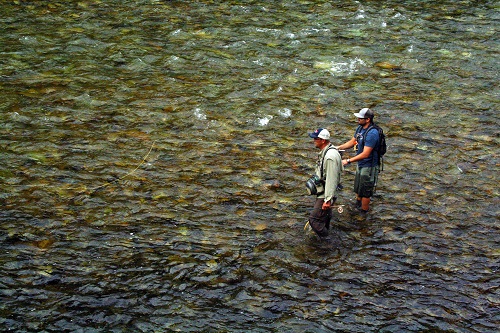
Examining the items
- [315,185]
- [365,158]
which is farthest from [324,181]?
[365,158]

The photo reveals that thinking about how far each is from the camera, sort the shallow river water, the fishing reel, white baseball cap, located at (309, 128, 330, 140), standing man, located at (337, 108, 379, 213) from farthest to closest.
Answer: standing man, located at (337, 108, 379, 213)
the fishing reel
white baseball cap, located at (309, 128, 330, 140)
the shallow river water

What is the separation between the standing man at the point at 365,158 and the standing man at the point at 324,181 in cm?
85

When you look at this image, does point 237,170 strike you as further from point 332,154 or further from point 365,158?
point 332,154

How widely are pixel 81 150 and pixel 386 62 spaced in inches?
408

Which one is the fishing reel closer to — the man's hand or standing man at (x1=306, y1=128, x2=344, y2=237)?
standing man at (x1=306, y1=128, x2=344, y2=237)

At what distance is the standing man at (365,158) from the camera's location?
11.9m

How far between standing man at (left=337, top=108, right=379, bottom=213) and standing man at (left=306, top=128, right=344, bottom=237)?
2.79 ft

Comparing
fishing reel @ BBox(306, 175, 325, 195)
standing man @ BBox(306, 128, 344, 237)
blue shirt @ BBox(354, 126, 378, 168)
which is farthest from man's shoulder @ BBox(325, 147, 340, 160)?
blue shirt @ BBox(354, 126, 378, 168)

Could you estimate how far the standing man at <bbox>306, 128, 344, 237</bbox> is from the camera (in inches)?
437

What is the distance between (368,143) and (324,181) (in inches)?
52.1

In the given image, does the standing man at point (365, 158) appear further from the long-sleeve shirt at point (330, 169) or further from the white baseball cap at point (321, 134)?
the white baseball cap at point (321, 134)

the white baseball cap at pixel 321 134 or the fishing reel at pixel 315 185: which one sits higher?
the white baseball cap at pixel 321 134

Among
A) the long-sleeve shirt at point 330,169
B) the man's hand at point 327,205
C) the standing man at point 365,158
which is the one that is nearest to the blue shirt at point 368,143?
the standing man at point 365,158

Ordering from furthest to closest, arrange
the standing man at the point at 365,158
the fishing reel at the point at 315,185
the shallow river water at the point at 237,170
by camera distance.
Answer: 1. the standing man at the point at 365,158
2. the fishing reel at the point at 315,185
3. the shallow river water at the point at 237,170
